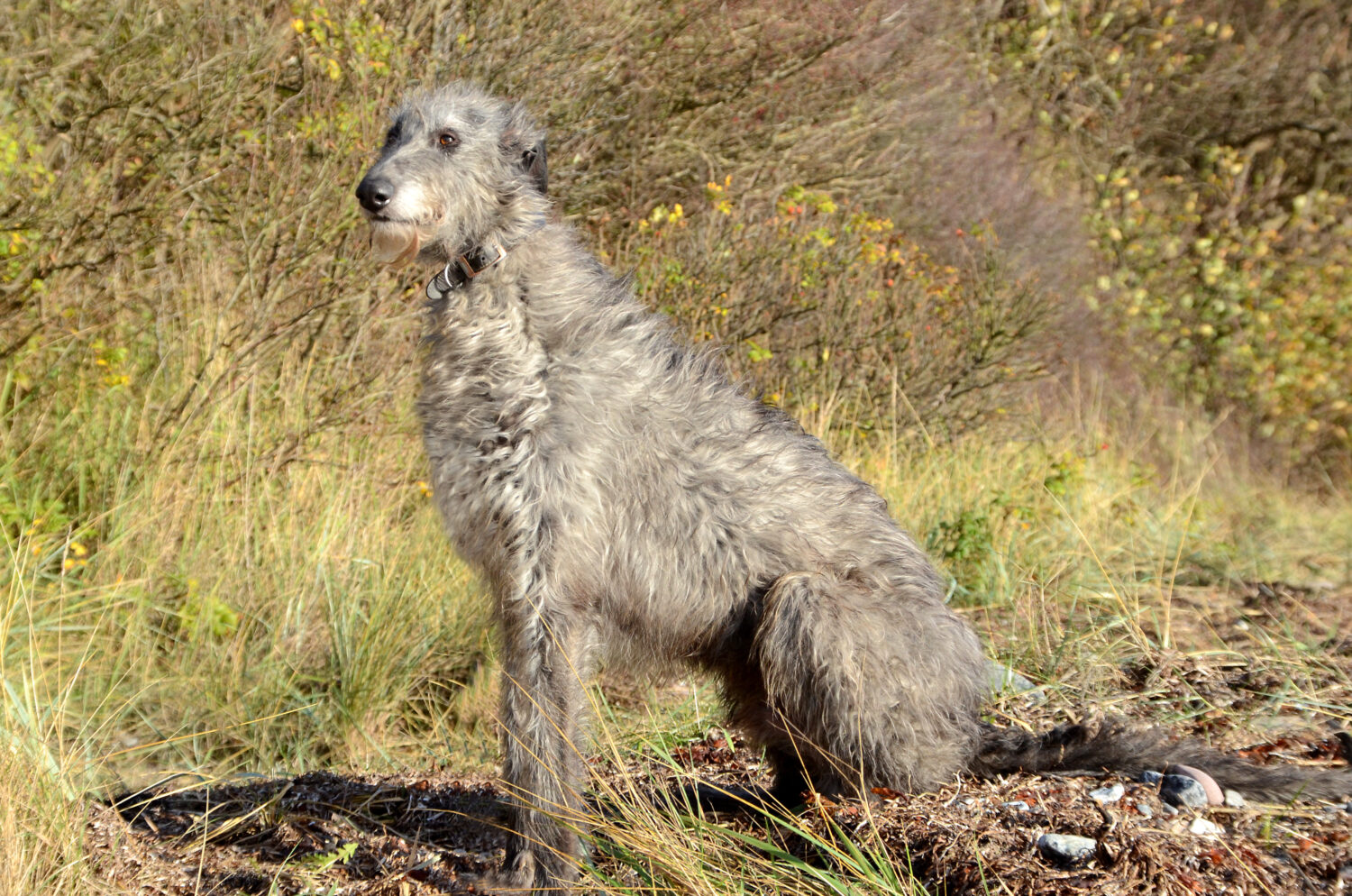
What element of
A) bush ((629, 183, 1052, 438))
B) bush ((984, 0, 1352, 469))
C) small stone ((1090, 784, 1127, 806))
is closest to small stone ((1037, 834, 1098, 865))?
small stone ((1090, 784, 1127, 806))

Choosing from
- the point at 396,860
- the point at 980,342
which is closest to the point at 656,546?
the point at 396,860

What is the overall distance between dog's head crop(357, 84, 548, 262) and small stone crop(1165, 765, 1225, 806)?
8.28 ft

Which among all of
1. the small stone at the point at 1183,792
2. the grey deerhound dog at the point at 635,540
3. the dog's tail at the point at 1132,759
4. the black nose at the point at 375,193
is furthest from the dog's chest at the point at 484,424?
the small stone at the point at 1183,792

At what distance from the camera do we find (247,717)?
15.8 ft

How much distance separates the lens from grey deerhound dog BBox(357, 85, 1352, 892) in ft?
11.0

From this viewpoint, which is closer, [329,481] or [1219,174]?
[329,481]

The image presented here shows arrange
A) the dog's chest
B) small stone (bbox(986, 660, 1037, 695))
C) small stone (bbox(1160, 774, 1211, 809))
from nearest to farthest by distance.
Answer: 1. small stone (bbox(1160, 774, 1211, 809))
2. the dog's chest
3. small stone (bbox(986, 660, 1037, 695))

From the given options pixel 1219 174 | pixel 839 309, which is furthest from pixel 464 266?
A: pixel 1219 174

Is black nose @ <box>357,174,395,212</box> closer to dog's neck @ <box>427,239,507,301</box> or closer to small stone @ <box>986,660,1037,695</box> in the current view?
dog's neck @ <box>427,239,507,301</box>

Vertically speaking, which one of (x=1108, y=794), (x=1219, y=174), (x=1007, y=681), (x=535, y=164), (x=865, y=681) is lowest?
(x=1007, y=681)

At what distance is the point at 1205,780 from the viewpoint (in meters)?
3.33

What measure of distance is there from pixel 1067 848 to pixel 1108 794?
387 millimetres

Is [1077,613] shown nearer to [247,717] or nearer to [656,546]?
[656,546]

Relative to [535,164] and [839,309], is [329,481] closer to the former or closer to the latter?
[535,164]
